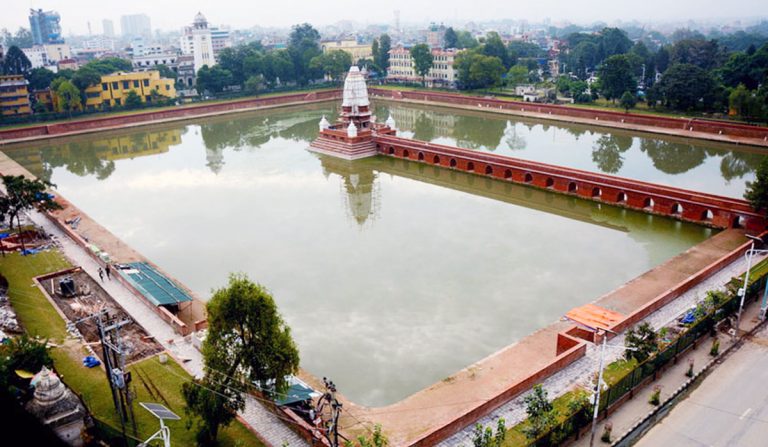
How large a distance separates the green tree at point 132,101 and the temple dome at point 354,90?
22374 mm

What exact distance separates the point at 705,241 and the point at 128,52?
313 ft

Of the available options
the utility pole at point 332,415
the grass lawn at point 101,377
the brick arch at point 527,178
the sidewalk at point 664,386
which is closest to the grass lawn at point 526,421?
the sidewalk at point 664,386

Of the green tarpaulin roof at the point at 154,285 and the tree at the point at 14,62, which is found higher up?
the tree at the point at 14,62

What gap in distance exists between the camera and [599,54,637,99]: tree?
41.7 m

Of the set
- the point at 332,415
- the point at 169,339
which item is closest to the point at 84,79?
the point at 169,339

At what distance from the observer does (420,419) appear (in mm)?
10422

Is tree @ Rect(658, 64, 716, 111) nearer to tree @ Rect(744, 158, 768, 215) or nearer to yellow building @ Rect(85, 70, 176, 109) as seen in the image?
tree @ Rect(744, 158, 768, 215)

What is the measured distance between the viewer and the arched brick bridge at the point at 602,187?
1994 centimetres

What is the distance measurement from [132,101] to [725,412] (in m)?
46.7

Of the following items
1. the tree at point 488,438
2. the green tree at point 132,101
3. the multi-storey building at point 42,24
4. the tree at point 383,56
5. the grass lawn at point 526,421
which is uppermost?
the multi-storey building at point 42,24

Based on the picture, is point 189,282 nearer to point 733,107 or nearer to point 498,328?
point 498,328

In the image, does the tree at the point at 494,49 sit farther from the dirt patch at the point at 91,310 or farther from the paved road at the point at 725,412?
the paved road at the point at 725,412

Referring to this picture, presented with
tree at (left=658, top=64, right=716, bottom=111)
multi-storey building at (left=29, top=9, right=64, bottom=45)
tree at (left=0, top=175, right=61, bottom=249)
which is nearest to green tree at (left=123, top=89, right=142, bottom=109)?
tree at (left=0, top=175, right=61, bottom=249)

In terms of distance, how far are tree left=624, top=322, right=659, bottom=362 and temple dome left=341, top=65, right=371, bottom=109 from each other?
78.8 feet
